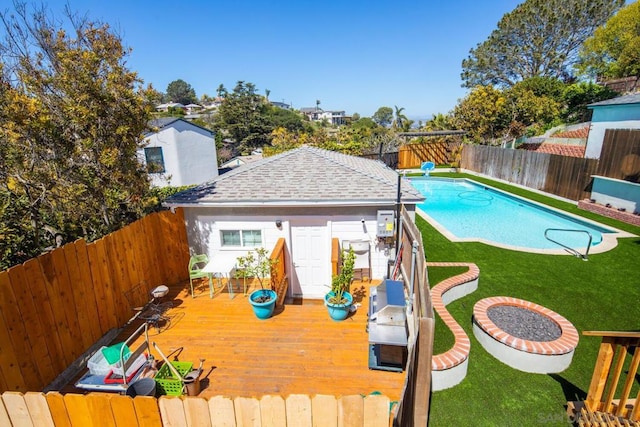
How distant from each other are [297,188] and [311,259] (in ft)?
6.82

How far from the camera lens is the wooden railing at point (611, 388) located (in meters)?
4.00

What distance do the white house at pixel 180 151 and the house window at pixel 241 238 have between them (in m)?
13.7

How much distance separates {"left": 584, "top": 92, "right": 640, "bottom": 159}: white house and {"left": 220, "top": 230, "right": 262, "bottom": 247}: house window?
18.4 meters

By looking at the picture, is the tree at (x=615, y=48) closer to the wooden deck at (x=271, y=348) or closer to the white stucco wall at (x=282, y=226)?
the white stucco wall at (x=282, y=226)

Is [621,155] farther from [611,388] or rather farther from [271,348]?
[271,348]

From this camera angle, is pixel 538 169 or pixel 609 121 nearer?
pixel 609 121

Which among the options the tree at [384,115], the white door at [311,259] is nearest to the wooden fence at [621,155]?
the white door at [311,259]

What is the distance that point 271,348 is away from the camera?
666 cm

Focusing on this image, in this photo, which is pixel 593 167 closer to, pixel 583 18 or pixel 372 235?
pixel 372 235

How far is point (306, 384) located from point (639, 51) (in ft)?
135

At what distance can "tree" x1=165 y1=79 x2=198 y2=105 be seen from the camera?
13150cm

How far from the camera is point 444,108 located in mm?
34750

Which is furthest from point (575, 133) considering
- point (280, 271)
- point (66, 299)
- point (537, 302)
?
point (66, 299)

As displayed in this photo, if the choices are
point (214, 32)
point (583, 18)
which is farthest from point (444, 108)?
point (214, 32)
